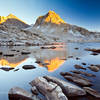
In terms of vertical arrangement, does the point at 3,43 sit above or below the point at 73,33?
below

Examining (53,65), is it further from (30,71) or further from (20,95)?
(20,95)

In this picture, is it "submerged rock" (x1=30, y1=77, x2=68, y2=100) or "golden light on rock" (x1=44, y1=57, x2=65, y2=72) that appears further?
"golden light on rock" (x1=44, y1=57, x2=65, y2=72)

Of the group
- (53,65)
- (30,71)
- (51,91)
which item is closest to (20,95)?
(51,91)

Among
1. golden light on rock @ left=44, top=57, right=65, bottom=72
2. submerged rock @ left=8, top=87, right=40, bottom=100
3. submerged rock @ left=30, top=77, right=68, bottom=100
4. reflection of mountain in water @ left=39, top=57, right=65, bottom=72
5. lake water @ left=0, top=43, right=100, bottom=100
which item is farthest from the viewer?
reflection of mountain in water @ left=39, top=57, right=65, bottom=72

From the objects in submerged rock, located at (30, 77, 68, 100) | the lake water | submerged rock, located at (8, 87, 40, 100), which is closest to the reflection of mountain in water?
the lake water

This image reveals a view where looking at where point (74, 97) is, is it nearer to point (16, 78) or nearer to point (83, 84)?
point (83, 84)

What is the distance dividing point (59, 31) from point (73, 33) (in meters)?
27.4

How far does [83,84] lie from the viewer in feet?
20.0

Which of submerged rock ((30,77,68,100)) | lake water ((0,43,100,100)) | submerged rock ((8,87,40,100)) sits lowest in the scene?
lake water ((0,43,100,100))

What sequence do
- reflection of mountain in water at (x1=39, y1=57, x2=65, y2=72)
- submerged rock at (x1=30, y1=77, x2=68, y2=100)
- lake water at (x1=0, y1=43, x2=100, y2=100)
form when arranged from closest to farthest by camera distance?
submerged rock at (x1=30, y1=77, x2=68, y2=100)
lake water at (x1=0, y1=43, x2=100, y2=100)
reflection of mountain in water at (x1=39, y1=57, x2=65, y2=72)

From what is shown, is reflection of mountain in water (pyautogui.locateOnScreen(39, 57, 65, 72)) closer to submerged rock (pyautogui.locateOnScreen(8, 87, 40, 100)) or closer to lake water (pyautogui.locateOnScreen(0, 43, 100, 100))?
lake water (pyautogui.locateOnScreen(0, 43, 100, 100))

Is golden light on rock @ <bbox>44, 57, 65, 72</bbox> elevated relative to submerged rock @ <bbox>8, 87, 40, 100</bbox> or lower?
lower

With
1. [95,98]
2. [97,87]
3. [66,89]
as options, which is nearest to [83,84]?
[97,87]

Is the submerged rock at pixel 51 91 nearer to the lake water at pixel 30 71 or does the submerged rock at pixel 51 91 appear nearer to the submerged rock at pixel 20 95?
the submerged rock at pixel 20 95
